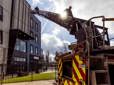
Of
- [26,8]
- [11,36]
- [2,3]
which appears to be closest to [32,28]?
[26,8]

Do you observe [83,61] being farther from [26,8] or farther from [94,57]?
[26,8]

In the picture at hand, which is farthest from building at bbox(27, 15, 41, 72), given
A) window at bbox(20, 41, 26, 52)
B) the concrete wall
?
the concrete wall

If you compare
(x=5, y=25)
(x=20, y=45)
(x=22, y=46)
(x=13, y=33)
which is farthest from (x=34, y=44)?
(x=5, y=25)

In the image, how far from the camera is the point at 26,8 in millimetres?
46531

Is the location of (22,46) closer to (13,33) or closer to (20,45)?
(20,45)

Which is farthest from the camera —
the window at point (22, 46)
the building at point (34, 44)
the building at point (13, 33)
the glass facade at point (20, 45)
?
the building at point (34, 44)

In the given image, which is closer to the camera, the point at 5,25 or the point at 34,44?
the point at 5,25

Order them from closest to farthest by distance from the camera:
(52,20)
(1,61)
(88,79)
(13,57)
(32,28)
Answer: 1. (88,79)
2. (52,20)
3. (1,61)
4. (13,57)
5. (32,28)

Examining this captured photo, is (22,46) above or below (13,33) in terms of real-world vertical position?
below

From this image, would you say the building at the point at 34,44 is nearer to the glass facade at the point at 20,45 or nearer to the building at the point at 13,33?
the glass facade at the point at 20,45

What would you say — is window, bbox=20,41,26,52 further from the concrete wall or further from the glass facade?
the concrete wall

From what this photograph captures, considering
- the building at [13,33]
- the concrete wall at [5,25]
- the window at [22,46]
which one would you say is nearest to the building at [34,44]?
the window at [22,46]

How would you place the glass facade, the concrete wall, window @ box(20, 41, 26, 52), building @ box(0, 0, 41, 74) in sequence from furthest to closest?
window @ box(20, 41, 26, 52) → the glass facade → building @ box(0, 0, 41, 74) → the concrete wall

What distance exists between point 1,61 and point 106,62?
31.4m
